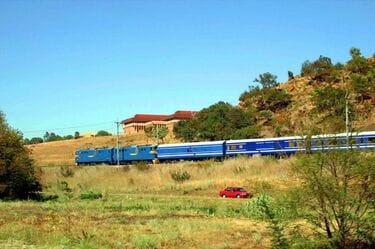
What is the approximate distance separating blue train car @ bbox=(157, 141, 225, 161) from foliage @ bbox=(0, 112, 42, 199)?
29.6 m

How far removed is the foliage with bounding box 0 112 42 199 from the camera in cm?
4219

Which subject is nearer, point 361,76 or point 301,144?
point 301,144

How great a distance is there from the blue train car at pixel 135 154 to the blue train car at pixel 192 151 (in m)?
2.30

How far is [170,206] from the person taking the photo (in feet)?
109

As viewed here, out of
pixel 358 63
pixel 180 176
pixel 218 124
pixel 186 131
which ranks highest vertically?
pixel 358 63

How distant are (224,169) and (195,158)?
15186 millimetres

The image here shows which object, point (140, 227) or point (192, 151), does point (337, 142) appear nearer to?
point (140, 227)

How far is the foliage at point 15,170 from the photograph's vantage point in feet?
138

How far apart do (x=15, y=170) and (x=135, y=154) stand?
39458 millimetres

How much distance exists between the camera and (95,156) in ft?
284

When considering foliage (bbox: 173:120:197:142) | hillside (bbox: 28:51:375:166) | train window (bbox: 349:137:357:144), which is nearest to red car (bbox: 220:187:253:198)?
train window (bbox: 349:137:357:144)

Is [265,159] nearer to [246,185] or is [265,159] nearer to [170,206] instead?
[246,185]

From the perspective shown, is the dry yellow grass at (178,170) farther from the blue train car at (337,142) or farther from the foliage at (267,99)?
the foliage at (267,99)

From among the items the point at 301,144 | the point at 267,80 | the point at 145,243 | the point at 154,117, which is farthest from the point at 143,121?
the point at 301,144
